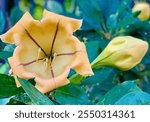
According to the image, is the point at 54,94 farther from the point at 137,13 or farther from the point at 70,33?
the point at 137,13

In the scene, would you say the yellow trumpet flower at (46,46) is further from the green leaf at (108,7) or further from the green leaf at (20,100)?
the green leaf at (108,7)

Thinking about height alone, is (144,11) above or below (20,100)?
below

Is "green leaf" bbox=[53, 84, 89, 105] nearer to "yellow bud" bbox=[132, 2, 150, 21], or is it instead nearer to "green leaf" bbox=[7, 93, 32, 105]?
"green leaf" bbox=[7, 93, 32, 105]

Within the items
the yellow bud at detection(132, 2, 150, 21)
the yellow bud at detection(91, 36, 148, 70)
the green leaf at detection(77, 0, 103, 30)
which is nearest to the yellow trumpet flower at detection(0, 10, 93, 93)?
the yellow bud at detection(91, 36, 148, 70)

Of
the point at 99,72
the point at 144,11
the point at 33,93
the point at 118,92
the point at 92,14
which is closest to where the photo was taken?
the point at 33,93

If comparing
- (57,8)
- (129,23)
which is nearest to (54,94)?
(129,23)

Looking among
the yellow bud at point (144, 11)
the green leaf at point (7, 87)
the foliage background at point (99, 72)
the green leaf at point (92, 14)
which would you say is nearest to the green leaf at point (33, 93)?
the foliage background at point (99, 72)

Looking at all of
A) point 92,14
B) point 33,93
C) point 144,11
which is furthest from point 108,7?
point 33,93

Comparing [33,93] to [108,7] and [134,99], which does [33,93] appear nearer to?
[134,99]
